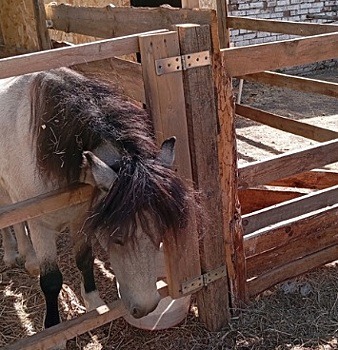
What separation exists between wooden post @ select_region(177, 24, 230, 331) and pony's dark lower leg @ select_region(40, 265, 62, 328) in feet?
2.60

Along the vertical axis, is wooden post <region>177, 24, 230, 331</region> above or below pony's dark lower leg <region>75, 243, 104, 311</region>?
above

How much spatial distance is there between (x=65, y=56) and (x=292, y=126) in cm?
283

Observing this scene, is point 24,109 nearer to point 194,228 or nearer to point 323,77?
point 194,228

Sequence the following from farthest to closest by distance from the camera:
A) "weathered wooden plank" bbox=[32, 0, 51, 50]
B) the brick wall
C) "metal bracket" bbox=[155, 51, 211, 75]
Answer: the brick wall, "weathered wooden plank" bbox=[32, 0, 51, 50], "metal bracket" bbox=[155, 51, 211, 75]

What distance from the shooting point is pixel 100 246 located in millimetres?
2537

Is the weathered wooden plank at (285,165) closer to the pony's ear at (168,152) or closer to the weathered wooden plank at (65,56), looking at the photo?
the pony's ear at (168,152)

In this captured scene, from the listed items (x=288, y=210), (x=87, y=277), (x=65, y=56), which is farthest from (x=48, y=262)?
(x=288, y=210)

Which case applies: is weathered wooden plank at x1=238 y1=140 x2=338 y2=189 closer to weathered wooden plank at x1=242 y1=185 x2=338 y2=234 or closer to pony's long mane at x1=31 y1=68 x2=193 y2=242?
weathered wooden plank at x1=242 y1=185 x2=338 y2=234

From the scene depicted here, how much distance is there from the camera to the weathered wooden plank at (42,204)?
235cm

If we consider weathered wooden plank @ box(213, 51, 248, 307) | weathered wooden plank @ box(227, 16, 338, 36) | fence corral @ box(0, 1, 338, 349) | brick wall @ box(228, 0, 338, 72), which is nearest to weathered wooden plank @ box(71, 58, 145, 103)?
fence corral @ box(0, 1, 338, 349)

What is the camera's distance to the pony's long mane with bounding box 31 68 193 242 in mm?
2238

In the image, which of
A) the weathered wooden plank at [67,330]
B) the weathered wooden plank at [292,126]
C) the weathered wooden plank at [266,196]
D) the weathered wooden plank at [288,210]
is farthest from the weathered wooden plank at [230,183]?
the weathered wooden plank at [292,126]

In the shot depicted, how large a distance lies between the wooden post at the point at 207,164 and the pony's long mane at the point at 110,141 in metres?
0.27

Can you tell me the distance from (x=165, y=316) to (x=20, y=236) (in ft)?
4.70
